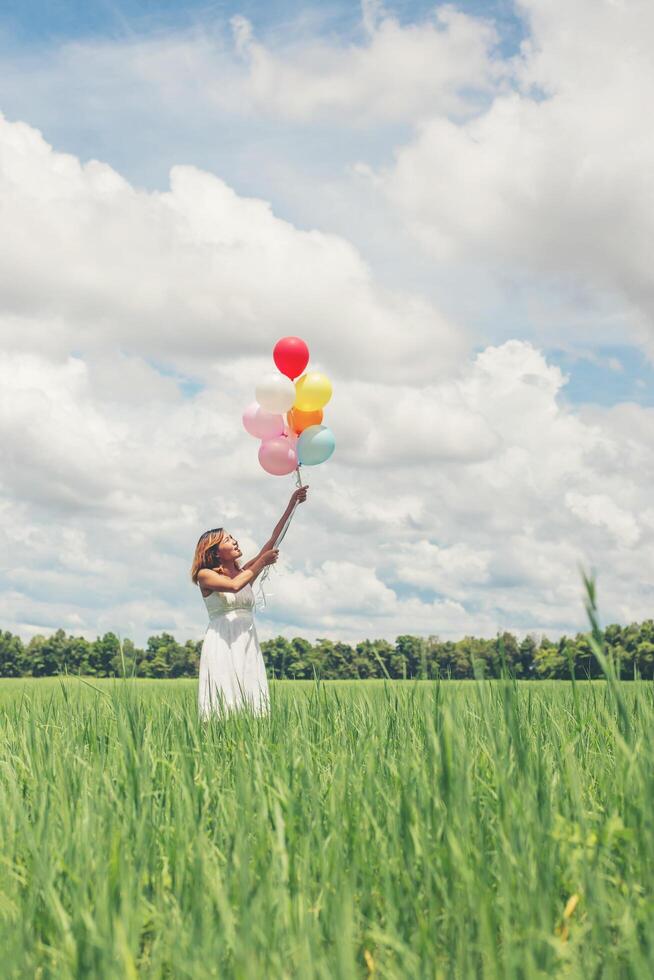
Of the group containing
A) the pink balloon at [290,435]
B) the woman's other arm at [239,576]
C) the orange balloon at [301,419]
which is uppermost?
the orange balloon at [301,419]

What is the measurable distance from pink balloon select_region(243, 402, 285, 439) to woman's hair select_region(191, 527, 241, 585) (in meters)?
0.98

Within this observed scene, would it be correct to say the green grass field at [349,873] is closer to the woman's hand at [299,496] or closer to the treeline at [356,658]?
the treeline at [356,658]

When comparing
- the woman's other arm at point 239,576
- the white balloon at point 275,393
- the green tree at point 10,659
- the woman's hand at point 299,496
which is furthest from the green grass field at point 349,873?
the green tree at point 10,659

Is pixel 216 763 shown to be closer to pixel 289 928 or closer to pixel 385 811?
pixel 385 811

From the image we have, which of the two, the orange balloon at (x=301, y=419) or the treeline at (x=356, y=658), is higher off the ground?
the orange balloon at (x=301, y=419)

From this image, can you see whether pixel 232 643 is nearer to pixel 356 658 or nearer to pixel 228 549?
pixel 228 549

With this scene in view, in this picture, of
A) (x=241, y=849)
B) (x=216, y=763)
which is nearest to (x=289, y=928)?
(x=241, y=849)

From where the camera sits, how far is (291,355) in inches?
299

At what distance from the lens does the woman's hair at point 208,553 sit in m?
7.17

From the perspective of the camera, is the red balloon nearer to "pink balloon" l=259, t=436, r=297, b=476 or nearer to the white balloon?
the white balloon

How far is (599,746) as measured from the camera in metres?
4.09

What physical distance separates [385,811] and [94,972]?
1.15 metres

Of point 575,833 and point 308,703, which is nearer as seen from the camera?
point 575,833

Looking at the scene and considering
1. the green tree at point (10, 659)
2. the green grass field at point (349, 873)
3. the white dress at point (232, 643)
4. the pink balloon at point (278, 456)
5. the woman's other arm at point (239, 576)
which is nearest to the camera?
the green grass field at point (349, 873)
